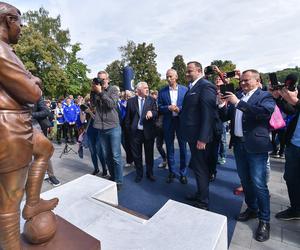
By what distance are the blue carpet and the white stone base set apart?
0.75 m

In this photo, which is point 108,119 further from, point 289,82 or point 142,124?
point 289,82

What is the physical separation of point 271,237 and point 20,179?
107 inches

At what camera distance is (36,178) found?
186 cm

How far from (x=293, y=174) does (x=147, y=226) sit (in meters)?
2.04

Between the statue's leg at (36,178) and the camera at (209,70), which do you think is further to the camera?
the camera at (209,70)

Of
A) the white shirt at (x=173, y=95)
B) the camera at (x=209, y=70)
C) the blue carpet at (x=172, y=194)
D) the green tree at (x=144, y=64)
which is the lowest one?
the blue carpet at (x=172, y=194)

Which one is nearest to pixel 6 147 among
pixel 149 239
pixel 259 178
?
pixel 149 239

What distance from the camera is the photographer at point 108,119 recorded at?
3965 mm

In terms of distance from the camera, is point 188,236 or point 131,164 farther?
point 131,164

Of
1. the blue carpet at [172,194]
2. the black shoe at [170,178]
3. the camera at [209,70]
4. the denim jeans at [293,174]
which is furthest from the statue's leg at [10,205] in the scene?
the black shoe at [170,178]

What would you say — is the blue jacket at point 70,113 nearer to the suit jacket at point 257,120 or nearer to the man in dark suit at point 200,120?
the man in dark suit at point 200,120

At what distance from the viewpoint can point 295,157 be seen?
118 inches

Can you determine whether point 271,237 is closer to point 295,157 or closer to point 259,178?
point 259,178

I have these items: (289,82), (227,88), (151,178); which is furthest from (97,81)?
(289,82)
